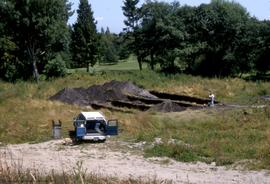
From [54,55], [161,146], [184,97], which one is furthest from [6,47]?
[161,146]

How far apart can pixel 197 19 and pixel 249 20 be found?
669cm

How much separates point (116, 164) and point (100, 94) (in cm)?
1770

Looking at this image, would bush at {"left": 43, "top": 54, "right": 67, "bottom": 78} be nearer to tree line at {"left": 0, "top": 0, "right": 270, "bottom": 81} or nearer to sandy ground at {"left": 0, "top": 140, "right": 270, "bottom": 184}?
tree line at {"left": 0, "top": 0, "right": 270, "bottom": 81}

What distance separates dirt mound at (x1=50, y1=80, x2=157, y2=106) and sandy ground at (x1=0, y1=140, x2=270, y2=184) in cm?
1139

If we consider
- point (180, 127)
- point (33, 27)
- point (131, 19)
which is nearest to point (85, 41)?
point (131, 19)

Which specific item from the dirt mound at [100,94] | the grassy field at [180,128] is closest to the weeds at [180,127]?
the grassy field at [180,128]

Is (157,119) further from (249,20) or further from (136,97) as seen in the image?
(249,20)

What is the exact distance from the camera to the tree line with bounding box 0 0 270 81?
56250mm

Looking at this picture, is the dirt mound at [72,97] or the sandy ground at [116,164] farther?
the dirt mound at [72,97]

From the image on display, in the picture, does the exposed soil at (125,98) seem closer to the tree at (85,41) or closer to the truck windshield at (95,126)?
the truck windshield at (95,126)

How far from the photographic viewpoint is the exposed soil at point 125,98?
34125 millimetres

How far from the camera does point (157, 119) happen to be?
28922mm

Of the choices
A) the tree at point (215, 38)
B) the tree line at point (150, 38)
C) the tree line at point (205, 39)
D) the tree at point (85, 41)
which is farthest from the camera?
the tree at point (85, 41)

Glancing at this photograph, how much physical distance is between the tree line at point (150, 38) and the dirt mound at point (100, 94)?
17.3 meters
